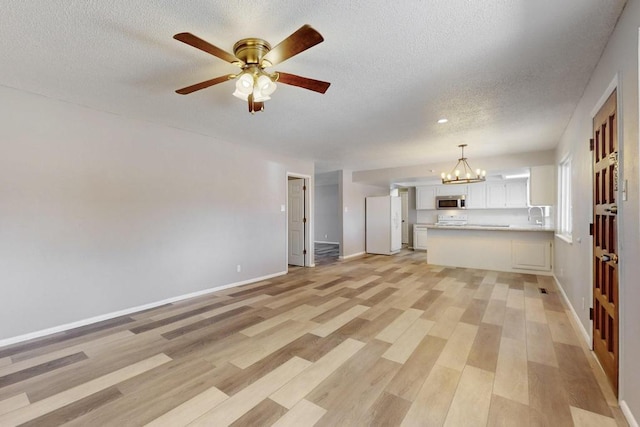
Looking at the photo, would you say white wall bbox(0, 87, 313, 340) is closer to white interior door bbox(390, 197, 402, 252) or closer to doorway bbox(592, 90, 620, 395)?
doorway bbox(592, 90, 620, 395)

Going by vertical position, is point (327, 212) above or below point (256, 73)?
below

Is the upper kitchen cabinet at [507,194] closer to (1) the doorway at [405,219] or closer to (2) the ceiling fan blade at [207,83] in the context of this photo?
(1) the doorway at [405,219]

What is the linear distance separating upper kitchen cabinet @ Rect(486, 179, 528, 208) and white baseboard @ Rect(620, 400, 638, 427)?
6.84 m

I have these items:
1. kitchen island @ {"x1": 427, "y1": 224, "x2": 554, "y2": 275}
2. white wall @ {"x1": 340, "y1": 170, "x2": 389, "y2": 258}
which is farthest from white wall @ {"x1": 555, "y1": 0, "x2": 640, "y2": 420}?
white wall @ {"x1": 340, "y1": 170, "x2": 389, "y2": 258}

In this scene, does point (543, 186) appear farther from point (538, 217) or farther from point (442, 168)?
point (538, 217)

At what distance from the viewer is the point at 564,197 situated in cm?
454

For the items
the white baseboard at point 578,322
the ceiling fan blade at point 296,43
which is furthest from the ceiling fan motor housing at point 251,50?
the white baseboard at point 578,322

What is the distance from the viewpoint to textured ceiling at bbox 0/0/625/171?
Result: 1.70 m

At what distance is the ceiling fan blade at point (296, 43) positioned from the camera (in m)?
1.51

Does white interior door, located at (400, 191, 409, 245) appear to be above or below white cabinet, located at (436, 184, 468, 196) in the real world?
below

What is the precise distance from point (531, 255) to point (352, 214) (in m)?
4.10

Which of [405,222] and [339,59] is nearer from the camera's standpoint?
[339,59]

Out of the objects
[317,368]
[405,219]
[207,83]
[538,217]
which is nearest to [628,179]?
[317,368]

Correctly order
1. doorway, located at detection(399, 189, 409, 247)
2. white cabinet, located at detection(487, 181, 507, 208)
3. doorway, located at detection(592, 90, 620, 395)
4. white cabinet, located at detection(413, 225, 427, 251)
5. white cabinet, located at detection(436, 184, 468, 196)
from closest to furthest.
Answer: doorway, located at detection(592, 90, 620, 395)
white cabinet, located at detection(487, 181, 507, 208)
white cabinet, located at detection(436, 184, 468, 196)
white cabinet, located at detection(413, 225, 427, 251)
doorway, located at detection(399, 189, 409, 247)
